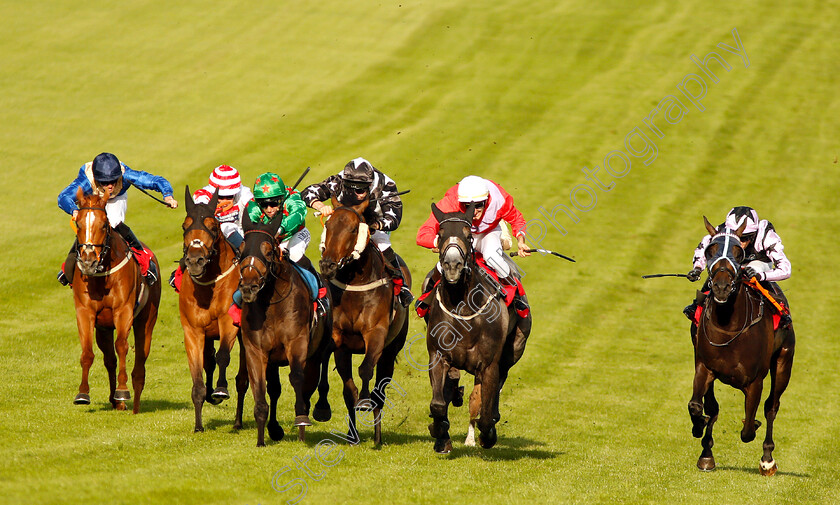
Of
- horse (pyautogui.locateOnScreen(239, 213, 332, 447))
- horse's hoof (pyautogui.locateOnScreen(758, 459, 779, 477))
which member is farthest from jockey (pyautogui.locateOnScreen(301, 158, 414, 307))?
horse's hoof (pyautogui.locateOnScreen(758, 459, 779, 477))

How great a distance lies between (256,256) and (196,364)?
220 centimetres

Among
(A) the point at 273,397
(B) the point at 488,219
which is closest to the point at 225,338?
(A) the point at 273,397

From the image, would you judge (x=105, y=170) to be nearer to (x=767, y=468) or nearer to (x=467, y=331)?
(x=467, y=331)

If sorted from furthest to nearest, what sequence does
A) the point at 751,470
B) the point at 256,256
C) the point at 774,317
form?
the point at 751,470 < the point at 774,317 < the point at 256,256

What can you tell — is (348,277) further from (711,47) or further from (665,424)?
(711,47)

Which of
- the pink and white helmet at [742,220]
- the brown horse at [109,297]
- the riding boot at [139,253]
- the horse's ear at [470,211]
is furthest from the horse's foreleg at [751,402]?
the riding boot at [139,253]

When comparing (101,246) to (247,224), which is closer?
(247,224)

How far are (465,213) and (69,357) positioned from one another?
10.00 m

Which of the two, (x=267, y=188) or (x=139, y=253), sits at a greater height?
(x=267, y=188)

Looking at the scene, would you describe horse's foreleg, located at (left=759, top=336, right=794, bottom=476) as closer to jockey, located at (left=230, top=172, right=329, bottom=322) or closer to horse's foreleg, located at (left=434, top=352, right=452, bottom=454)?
horse's foreleg, located at (left=434, top=352, right=452, bottom=454)

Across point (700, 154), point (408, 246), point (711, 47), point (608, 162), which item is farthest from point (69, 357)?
point (711, 47)

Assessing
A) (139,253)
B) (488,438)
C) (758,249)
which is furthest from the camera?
(139,253)

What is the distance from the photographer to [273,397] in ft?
35.8

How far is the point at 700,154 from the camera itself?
32.1m
